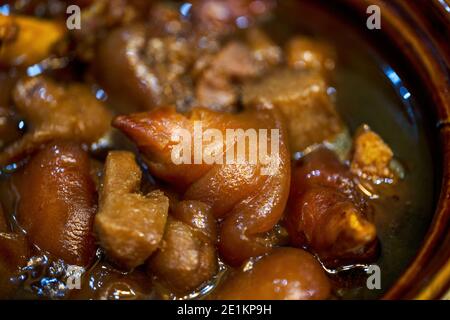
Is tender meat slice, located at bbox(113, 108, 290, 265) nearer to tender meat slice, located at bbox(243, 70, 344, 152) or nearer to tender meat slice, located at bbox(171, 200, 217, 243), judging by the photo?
tender meat slice, located at bbox(171, 200, 217, 243)

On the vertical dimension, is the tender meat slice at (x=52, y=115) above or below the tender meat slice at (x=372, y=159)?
below

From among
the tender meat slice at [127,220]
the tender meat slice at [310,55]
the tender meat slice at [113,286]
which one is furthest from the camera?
the tender meat slice at [310,55]

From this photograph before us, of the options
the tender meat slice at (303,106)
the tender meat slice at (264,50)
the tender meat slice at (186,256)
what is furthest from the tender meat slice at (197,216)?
the tender meat slice at (264,50)

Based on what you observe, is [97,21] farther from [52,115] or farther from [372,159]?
[372,159]

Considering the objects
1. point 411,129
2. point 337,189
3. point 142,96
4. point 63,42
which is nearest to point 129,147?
point 142,96

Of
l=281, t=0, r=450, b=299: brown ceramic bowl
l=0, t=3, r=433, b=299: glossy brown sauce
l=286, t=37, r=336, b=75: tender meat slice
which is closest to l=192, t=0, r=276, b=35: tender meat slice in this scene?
l=0, t=3, r=433, b=299: glossy brown sauce

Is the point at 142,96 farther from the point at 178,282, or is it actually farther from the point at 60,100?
the point at 178,282

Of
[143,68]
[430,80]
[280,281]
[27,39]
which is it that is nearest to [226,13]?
[143,68]

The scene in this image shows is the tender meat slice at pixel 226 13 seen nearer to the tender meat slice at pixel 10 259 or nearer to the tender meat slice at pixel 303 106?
the tender meat slice at pixel 303 106

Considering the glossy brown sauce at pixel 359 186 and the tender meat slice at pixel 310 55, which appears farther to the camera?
the tender meat slice at pixel 310 55
